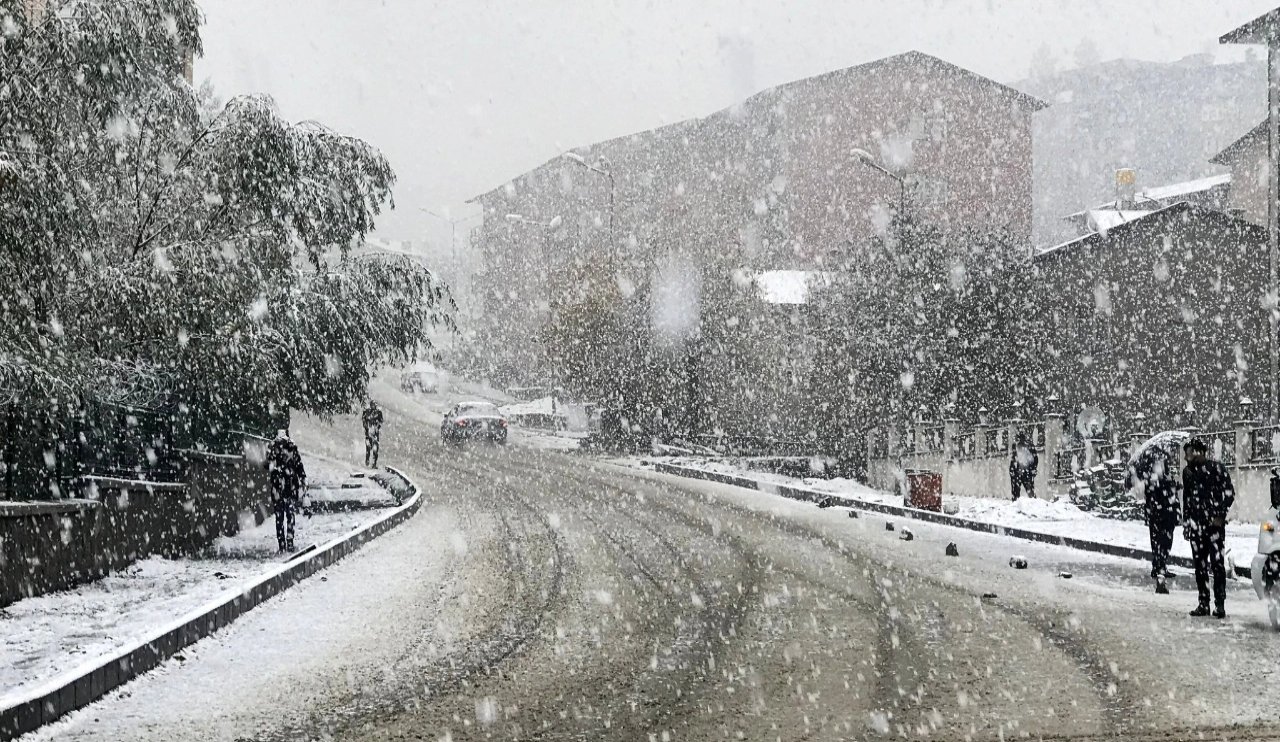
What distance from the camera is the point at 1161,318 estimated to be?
3419 cm

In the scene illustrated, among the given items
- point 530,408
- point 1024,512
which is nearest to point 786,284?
point 530,408

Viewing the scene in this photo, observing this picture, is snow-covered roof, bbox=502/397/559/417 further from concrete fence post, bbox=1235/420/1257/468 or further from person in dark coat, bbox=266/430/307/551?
person in dark coat, bbox=266/430/307/551

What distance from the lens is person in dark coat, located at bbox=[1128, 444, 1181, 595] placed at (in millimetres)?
12211

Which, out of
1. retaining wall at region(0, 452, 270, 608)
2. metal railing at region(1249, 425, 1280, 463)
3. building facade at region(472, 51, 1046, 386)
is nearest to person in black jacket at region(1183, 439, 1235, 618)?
retaining wall at region(0, 452, 270, 608)

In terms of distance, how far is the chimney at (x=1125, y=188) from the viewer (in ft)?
185

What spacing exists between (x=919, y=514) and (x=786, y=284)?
30096 millimetres

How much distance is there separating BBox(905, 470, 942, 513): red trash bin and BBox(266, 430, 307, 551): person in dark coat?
450 inches

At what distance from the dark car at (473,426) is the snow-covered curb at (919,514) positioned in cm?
1047

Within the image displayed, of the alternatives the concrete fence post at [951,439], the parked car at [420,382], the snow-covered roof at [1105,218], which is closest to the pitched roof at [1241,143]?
the snow-covered roof at [1105,218]

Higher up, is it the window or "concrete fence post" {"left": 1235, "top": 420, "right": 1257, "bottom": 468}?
the window

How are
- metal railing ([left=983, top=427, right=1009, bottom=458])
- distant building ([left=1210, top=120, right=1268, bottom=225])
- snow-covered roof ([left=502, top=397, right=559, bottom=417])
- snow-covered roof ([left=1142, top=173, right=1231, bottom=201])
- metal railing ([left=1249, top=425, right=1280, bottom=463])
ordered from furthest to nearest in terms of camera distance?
snow-covered roof ([left=1142, top=173, right=1231, bottom=201]) → snow-covered roof ([left=502, top=397, right=559, bottom=417]) → distant building ([left=1210, top=120, right=1268, bottom=225]) → metal railing ([left=983, top=427, right=1009, bottom=458]) → metal railing ([left=1249, top=425, right=1280, bottom=463])

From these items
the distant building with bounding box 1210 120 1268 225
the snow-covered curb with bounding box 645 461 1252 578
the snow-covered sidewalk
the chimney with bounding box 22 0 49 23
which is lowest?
the snow-covered sidewalk

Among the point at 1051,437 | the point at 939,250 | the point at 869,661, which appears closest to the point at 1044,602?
the point at 869,661

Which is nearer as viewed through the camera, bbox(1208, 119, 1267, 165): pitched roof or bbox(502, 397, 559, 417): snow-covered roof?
bbox(1208, 119, 1267, 165): pitched roof
